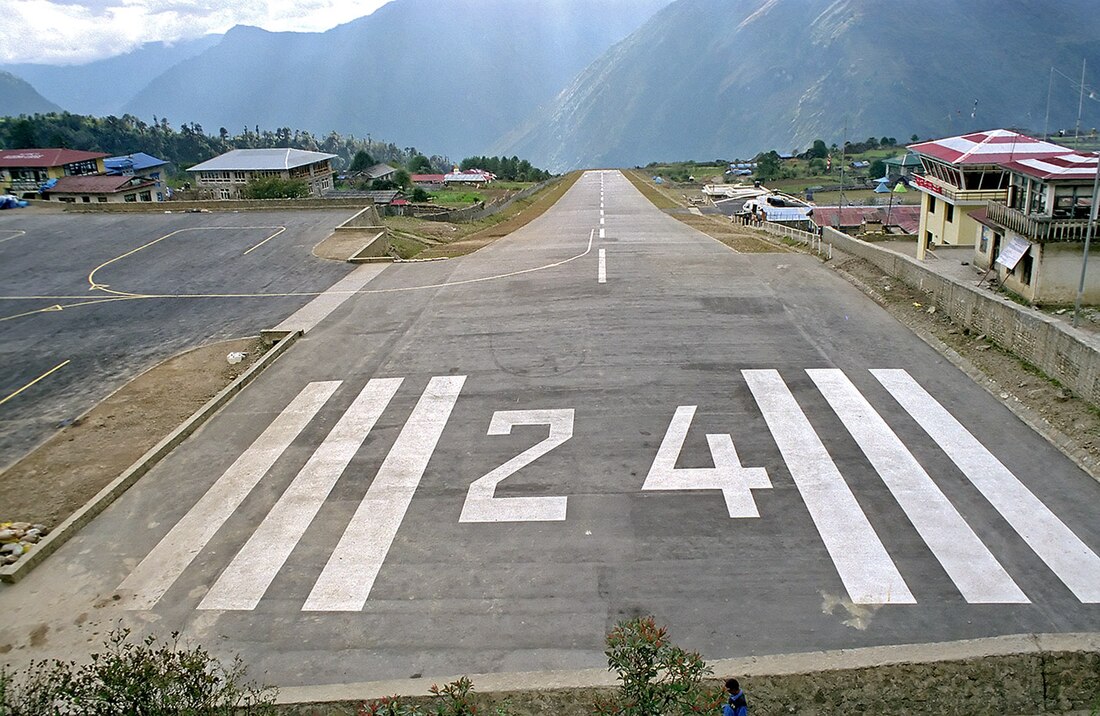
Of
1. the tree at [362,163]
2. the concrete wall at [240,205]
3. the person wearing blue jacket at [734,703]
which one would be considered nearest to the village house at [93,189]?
the concrete wall at [240,205]

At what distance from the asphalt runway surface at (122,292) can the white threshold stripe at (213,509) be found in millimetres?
5669

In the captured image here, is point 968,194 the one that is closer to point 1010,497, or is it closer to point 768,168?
point 1010,497

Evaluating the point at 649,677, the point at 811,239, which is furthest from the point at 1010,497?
the point at 811,239

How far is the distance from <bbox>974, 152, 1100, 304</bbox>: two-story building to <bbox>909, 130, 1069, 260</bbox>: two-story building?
10.2 m

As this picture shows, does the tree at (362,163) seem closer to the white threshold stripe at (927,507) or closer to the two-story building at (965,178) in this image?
the two-story building at (965,178)

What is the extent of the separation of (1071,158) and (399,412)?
80.6 ft

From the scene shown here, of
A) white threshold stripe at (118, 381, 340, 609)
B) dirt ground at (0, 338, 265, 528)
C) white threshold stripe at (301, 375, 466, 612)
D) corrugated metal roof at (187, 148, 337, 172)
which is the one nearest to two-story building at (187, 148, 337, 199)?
corrugated metal roof at (187, 148, 337, 172)

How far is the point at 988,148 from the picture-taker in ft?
124

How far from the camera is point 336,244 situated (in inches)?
1479

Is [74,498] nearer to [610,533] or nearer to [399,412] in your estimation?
[399,412]

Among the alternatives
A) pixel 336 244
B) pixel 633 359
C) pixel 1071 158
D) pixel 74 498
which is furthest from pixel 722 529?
pixel 336 244

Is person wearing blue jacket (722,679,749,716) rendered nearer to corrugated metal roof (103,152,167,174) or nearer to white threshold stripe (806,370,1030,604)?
white threshold stripe (806,370,1030,604)

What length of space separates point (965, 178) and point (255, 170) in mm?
74088

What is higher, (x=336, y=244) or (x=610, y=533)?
(x=336, y=244)
